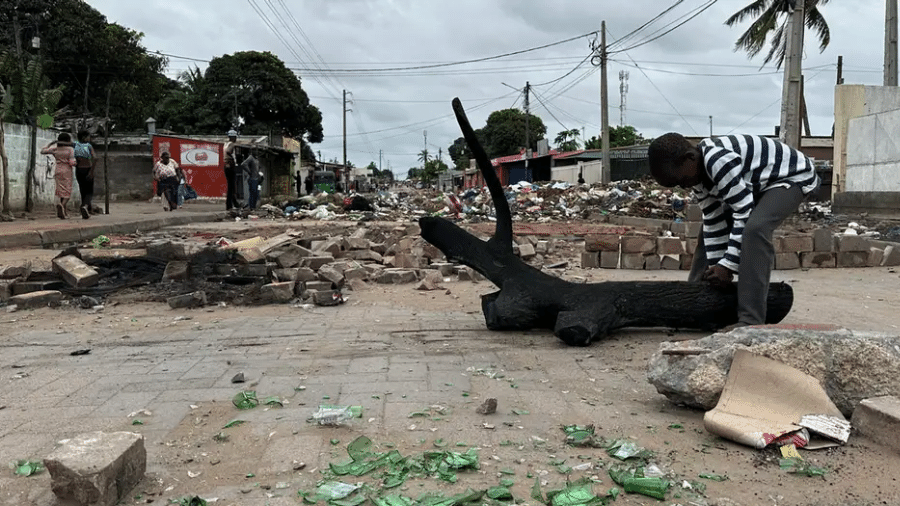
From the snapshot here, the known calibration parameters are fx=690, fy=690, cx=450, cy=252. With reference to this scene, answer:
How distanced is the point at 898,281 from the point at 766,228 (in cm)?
434

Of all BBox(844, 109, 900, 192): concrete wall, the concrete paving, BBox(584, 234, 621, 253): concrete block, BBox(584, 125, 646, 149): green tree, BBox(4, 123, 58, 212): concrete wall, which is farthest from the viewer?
BBox(584, 125, 646, 149): green tree

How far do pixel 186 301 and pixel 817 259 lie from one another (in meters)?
7.17

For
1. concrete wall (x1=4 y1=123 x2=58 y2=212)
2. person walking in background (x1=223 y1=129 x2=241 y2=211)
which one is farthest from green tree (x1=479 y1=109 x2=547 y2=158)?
concrete wall (x1=4 y1=123 x2=58 y2=212)

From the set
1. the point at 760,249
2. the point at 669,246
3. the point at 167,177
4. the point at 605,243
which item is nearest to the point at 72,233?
the point at 167,177

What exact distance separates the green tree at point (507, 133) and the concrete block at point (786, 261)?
2342 inches

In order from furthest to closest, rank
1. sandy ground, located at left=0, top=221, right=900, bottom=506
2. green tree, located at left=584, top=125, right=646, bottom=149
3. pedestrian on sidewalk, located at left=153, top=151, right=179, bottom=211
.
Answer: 1. green tree, located at left=584, top=125, right=646, bottom=149
2. pedestrian on sidewalk, located at left=153, top=151, right=179, bottom=211
3. sandy ground, located at left=0, top=221, right=900, bottom=506

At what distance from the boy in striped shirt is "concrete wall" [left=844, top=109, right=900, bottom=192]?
13159mm

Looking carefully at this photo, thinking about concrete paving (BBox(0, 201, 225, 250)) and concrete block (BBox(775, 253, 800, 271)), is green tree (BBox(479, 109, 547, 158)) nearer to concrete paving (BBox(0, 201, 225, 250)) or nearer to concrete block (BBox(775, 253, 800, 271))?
concrete paving (BBox(0, 201, 225, 250))

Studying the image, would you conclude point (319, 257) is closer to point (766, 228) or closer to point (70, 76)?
point (766, 228)

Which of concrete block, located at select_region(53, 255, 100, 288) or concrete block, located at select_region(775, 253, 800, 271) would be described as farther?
concrete block, located at select_region(775, 253, 800, 271)

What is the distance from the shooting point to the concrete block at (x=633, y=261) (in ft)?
26.9

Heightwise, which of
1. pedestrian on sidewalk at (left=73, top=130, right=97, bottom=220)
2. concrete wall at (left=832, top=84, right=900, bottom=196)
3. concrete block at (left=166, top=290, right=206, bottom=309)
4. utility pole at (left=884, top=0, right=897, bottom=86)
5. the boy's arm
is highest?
utility pole at (left=884, top=0, right=897, bottom=86)

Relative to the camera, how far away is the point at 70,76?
101 ft

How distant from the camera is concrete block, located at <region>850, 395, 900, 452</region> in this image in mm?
2414
